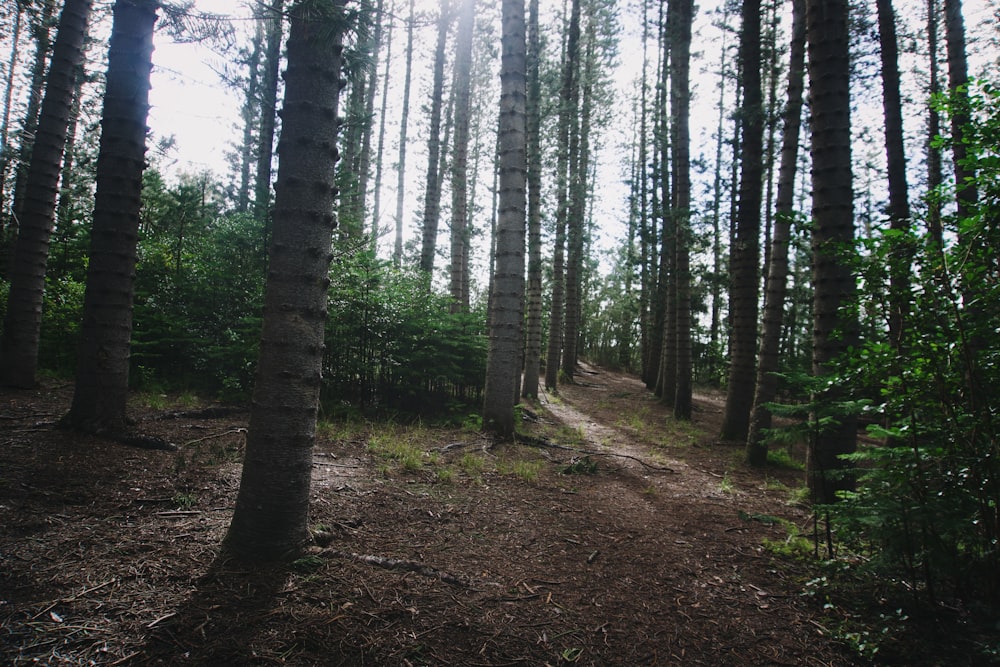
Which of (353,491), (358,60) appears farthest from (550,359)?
(358,60)

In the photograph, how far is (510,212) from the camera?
269 inches

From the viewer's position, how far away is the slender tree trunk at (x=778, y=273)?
6633mm

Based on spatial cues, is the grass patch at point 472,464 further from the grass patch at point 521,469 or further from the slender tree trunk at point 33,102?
the slender tree trunk at point 33,102

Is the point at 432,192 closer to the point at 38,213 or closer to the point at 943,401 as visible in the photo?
the point at 38,213

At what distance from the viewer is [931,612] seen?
236 cm

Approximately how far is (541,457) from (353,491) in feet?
8.77

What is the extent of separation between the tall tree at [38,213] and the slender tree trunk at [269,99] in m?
2.21

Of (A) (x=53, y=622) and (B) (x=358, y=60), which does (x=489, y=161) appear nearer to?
(B) (x=358, y=60)

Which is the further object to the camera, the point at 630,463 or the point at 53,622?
the point at 630,463

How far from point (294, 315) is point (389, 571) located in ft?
5.13

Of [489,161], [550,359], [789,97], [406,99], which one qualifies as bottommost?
[550,359]

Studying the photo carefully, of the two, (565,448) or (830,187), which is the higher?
(830,187)

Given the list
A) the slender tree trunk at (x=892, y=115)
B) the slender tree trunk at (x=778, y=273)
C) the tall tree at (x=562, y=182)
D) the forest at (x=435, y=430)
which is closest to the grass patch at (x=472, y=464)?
the forest at (x=435, y=430)

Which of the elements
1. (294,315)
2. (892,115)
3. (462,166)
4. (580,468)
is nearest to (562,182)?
(462,166)
